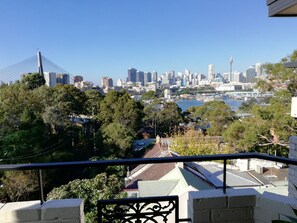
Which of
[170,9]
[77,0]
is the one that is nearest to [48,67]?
[77,0]

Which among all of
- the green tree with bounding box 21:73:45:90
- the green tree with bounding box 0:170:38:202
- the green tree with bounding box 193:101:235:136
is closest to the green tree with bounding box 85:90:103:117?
the green tree with bounding box 21:73:45:90

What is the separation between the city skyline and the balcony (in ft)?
29.8

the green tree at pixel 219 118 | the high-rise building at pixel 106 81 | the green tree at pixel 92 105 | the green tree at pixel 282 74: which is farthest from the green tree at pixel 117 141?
the high-rise building at pixel 106 81

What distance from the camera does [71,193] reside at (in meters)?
6.86

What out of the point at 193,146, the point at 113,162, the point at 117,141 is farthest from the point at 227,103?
the point at 113,162

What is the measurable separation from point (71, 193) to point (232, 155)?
6468mm

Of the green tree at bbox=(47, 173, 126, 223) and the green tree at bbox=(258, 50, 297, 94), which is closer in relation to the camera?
the green tree at bbox=(47, 173, 126, 223)

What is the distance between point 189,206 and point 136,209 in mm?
276

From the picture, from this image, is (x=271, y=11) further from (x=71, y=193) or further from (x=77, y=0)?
A: (x=77, y=0)

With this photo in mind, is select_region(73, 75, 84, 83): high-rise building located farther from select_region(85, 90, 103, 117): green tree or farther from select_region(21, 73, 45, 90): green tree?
select_region(21, 73, 45, 90): green tree

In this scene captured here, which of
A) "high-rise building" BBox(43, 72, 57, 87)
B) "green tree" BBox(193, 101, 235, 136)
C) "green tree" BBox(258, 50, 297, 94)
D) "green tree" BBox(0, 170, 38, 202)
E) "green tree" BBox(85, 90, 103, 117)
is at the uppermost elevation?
"high-rise building" BBox(43, 72, 57, 87)

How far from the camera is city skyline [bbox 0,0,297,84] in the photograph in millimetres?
14047

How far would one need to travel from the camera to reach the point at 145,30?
24859 millimetres

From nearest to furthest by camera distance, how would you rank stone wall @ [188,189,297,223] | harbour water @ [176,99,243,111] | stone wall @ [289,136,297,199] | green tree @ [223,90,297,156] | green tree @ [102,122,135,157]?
stone wall @ [188,189,297,223] < stone wall @ [289,136,297,199] < green tree @ [223,90,297,156] < green tree @ [102,122,135,157] < harbour water @ [176,99,243,111]
